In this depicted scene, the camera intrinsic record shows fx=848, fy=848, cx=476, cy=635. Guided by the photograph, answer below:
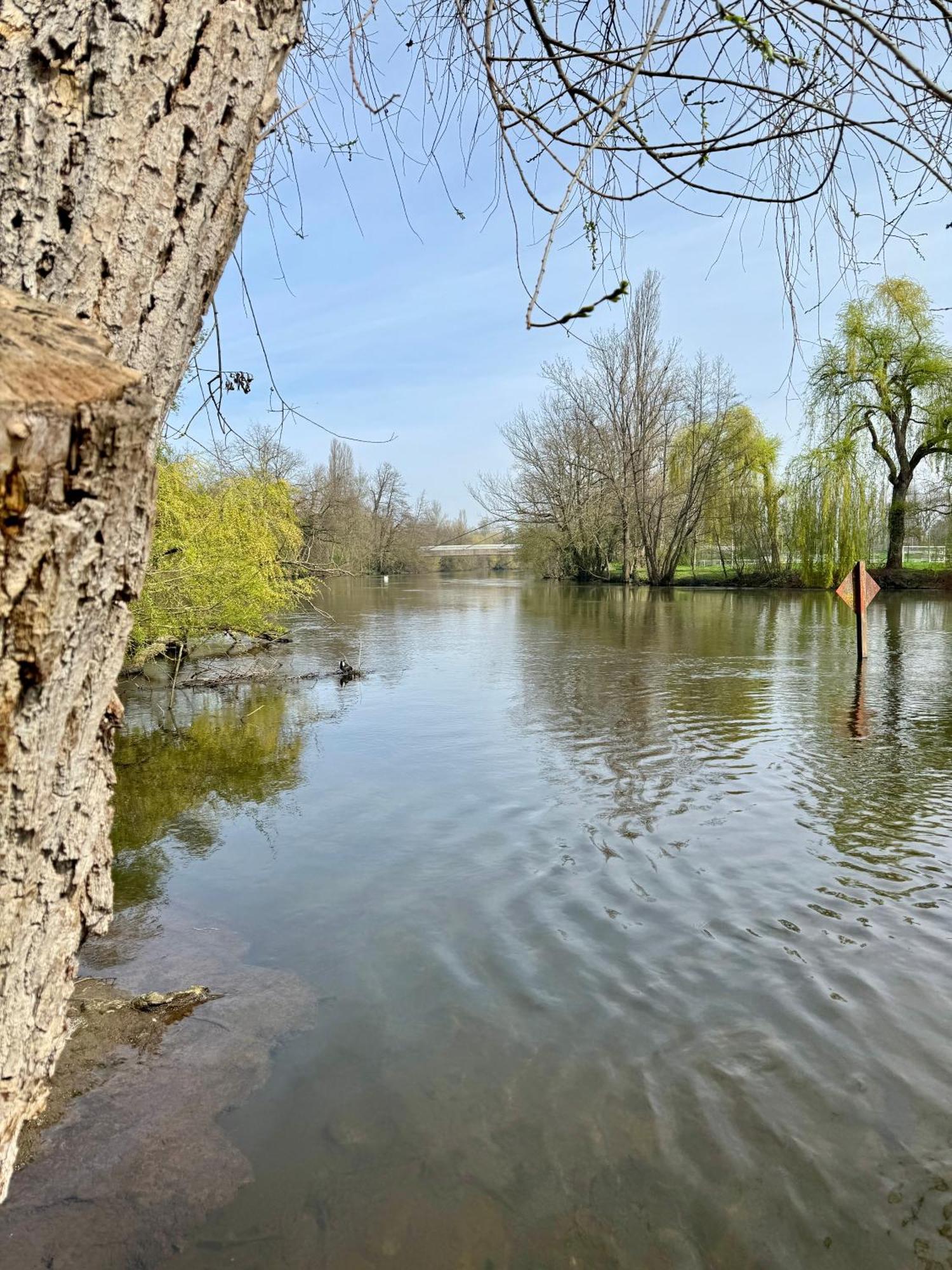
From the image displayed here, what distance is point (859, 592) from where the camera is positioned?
1227 centimetres

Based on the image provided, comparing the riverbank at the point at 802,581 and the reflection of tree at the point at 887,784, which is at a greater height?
the riverbank at the point at 802,581

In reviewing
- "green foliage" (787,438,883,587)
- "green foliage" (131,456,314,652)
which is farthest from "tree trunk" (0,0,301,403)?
"green foliage" (787,438,883,587)

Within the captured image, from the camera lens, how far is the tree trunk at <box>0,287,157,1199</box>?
0.91m

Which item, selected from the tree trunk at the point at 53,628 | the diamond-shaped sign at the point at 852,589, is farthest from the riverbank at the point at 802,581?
the tree trunk at the point at 53,628

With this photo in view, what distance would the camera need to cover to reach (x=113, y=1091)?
3.05 metres

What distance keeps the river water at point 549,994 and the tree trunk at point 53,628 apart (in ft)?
5.68

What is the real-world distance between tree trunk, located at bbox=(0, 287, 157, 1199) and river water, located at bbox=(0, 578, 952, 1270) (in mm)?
1733

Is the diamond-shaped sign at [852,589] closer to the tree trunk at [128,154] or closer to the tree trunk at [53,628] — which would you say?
the tree trunk at [128,154]

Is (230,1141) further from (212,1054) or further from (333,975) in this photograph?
(333,975)

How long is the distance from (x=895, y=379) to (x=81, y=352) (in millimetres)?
35080

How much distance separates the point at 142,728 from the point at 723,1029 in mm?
7711

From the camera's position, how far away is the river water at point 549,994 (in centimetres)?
250

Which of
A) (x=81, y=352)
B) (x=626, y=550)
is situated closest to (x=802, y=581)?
(x=626, y=550)

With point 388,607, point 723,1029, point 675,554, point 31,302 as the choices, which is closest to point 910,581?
point 675,554
